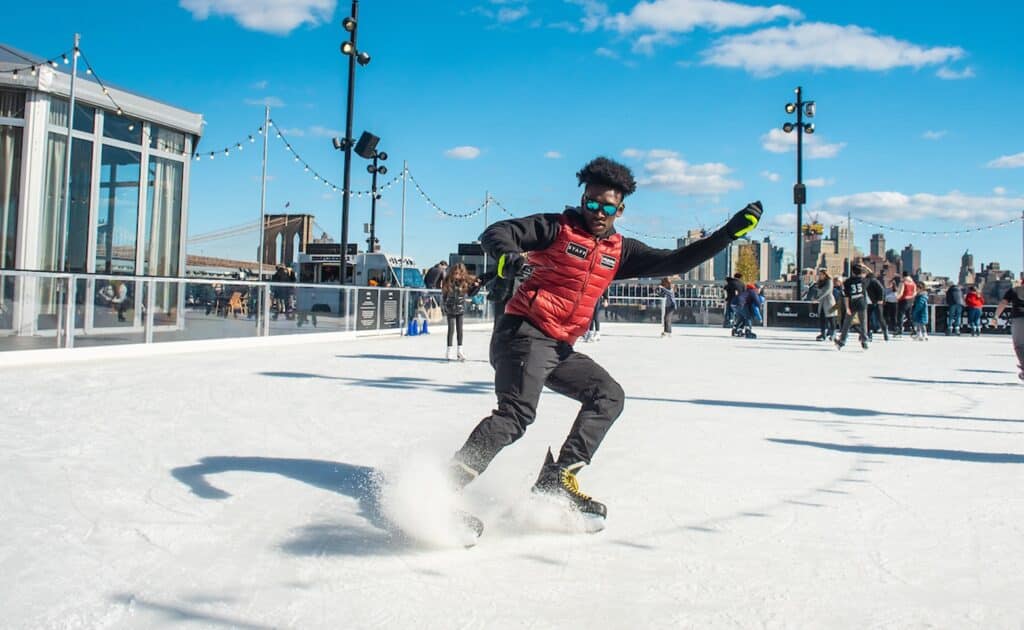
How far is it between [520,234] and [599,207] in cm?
37

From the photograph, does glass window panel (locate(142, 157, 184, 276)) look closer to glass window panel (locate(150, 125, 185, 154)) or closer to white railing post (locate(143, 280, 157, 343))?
glass window panel (locate(150, 125, 185, 154))

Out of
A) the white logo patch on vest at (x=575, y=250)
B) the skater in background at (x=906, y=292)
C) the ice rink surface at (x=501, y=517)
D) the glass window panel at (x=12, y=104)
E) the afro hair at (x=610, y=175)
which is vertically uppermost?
the glass window panel at (x=12, y=104)

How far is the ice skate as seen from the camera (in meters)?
3.10

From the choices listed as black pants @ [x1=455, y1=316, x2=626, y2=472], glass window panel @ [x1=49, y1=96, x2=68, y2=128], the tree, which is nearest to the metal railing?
glass window panel @ [x1=49, y1=96, x2=68, y2=128]

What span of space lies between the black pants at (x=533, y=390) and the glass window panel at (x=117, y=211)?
13.4 m

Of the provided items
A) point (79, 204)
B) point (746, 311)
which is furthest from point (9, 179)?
point (746, 311)

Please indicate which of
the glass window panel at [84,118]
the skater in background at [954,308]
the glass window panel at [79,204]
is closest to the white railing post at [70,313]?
the glass window panel at [79,204]

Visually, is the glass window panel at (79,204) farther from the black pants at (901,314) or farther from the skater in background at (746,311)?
the black pants at (901,314)

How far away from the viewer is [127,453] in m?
4.46

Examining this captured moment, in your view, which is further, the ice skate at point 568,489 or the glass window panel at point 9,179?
the glass window panel at point 9,179

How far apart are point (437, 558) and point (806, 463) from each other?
8.69 feet

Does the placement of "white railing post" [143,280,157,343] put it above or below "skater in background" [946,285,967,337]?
below

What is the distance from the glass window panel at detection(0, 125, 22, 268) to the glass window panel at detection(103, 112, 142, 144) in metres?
1.58

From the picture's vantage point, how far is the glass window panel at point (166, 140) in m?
15.5
